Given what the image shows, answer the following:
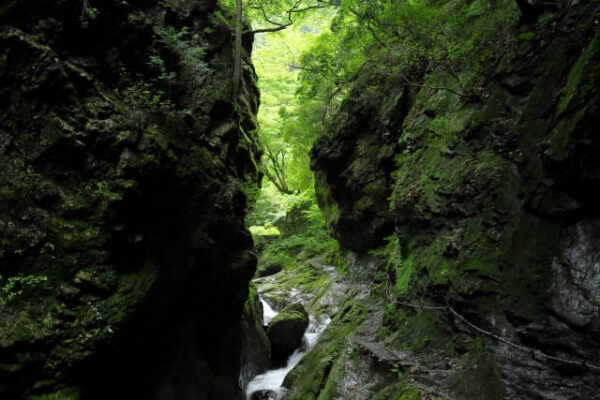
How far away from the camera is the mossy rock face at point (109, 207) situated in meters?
4.64

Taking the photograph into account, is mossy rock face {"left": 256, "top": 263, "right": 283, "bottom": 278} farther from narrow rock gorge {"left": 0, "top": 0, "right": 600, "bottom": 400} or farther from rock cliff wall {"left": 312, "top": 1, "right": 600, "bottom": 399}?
rock cliff wall {"left": 312, "top": 1, "right": 600, "bottom": 399}

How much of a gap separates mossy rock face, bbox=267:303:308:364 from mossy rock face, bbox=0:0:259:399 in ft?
12.6

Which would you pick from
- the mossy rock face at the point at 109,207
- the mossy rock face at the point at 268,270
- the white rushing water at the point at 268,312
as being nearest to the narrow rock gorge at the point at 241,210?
the mossy rock face at the point at 109,207

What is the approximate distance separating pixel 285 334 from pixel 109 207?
8.98m

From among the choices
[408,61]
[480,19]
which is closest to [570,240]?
[480,19]

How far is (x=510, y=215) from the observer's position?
18.8 feet

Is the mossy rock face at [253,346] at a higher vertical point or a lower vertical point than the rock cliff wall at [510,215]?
lower

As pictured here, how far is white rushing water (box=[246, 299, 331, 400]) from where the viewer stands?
10733 mm

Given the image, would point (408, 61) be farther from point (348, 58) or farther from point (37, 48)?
point (37, 48)

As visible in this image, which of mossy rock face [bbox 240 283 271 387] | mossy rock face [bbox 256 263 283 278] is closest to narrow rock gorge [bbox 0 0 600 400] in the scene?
mossy rock face [bbox 240 283 271 387]

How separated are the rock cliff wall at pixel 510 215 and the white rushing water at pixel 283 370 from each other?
15.4ft

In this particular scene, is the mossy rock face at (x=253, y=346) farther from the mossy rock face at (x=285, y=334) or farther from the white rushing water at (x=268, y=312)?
the white rushing water at (x=268, y=312)

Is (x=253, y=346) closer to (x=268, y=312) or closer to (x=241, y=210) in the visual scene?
(x=268, y=312)

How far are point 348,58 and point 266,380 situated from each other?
1157cm
